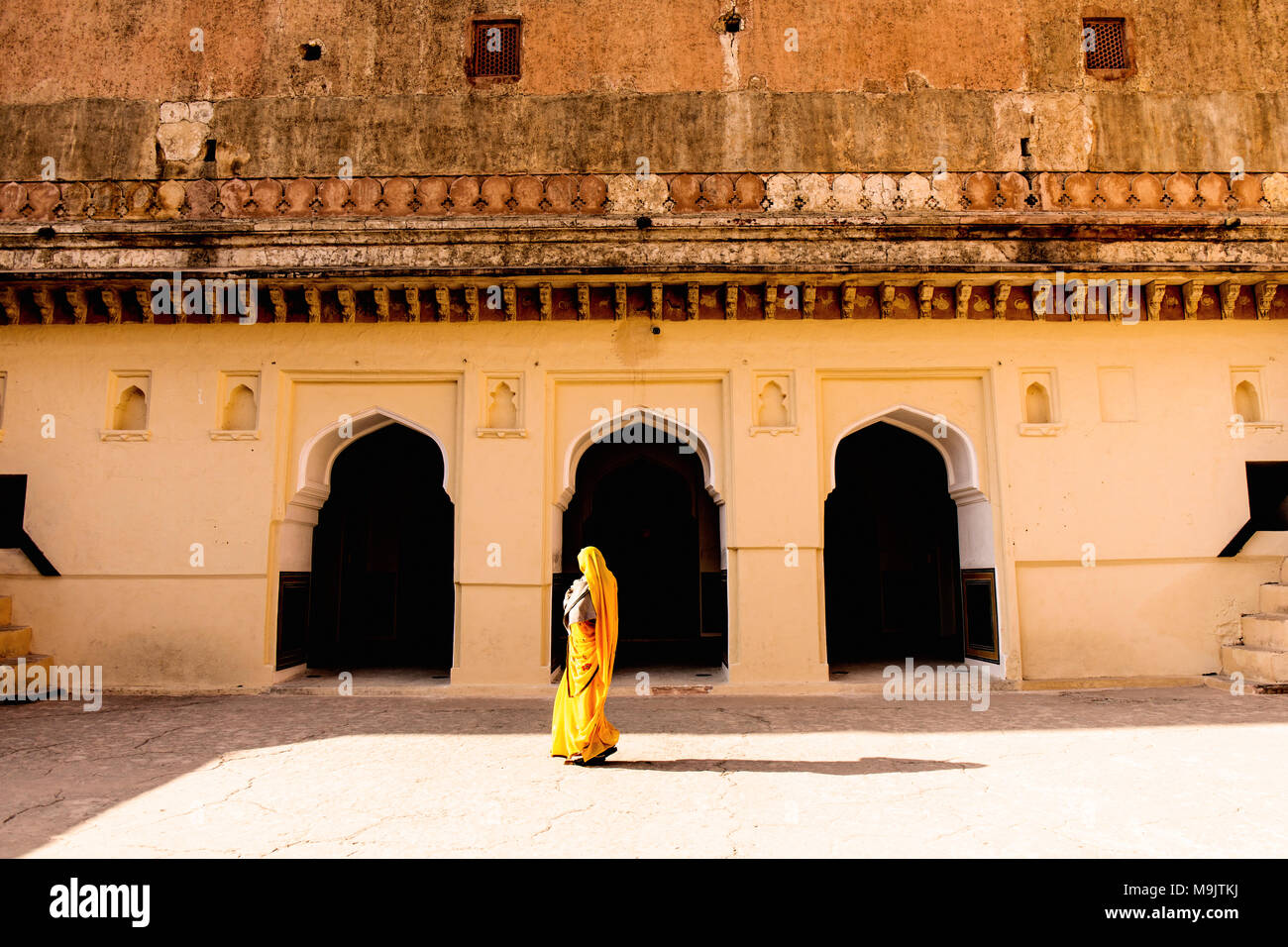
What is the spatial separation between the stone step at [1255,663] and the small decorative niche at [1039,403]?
2.31 metres

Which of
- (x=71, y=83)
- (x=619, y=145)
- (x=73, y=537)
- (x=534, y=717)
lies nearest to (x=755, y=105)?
(x=619, y=145)

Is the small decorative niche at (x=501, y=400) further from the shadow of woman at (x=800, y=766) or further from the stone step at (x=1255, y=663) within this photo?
the stone step at (x=1255, y=663)

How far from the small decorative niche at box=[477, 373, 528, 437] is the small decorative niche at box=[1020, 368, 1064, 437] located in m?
4.48

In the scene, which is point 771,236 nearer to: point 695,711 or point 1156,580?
point 695,711

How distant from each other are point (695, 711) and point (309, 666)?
412 cm

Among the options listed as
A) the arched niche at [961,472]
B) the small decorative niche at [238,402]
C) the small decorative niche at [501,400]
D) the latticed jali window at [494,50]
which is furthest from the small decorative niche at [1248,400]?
the small decorative niche at [238,402]

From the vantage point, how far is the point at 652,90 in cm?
750

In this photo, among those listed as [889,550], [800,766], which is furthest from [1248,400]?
[800,766]

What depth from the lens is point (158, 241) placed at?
6.99 metres

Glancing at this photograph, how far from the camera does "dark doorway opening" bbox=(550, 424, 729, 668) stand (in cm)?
948

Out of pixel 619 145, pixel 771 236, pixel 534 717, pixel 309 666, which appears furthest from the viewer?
pixel 309 666

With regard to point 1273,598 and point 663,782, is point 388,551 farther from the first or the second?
point 1273,598

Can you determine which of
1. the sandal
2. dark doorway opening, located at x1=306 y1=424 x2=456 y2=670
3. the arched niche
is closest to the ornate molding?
the arched niche

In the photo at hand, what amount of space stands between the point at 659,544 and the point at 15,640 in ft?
21.2
